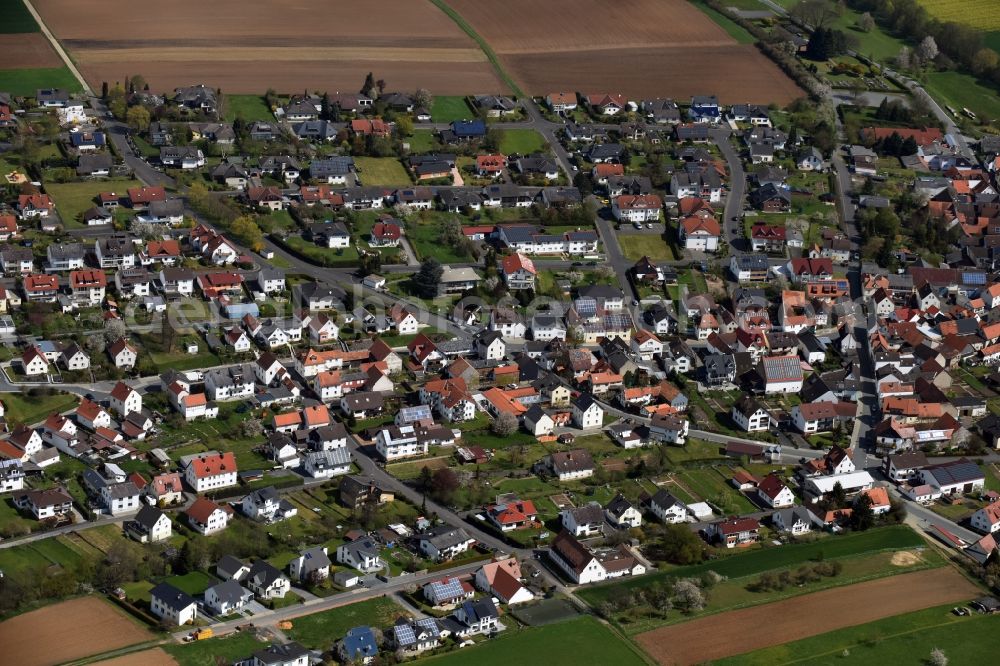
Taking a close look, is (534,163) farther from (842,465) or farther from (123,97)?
(842,465)

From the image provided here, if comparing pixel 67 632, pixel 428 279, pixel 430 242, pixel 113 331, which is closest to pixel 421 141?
pixel 430 242

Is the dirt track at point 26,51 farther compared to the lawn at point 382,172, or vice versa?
the dirt track at point 26,51

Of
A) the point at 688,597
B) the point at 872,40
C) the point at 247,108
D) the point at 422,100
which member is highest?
the point at 872,40

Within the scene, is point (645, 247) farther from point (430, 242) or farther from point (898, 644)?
point (898, 644)

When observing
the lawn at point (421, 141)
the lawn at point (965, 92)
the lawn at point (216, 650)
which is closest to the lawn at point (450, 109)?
the lawn at point (421, 141)

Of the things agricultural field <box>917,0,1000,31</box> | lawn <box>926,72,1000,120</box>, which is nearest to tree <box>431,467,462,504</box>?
lawn <box>926,72,1000,120</box>

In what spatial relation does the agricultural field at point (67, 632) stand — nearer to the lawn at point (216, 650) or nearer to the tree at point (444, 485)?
the lawn at point (216, 650)
